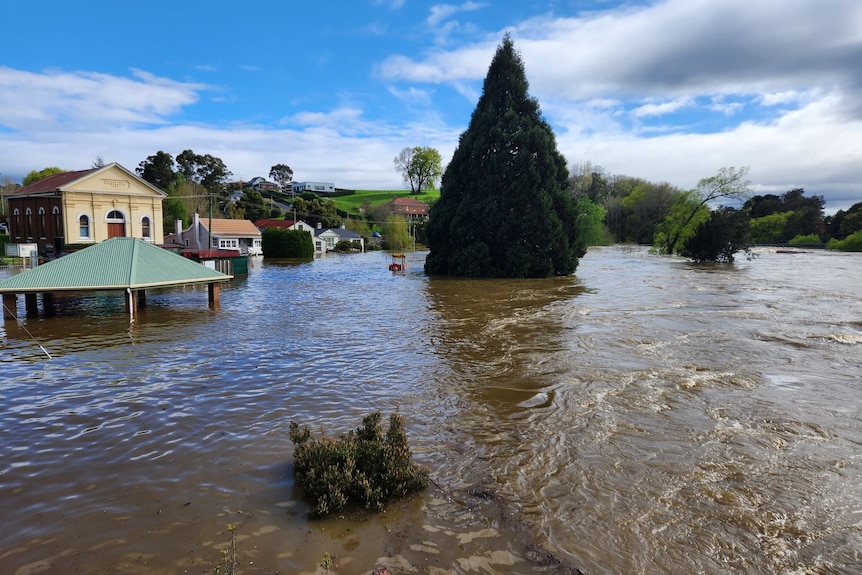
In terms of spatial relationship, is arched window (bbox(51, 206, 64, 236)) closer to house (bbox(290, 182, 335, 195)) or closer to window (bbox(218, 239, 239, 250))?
window (bbox(218, 239, 239, 250))

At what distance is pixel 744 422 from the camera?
22.9ft

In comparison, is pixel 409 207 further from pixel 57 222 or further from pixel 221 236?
pixel 57 222

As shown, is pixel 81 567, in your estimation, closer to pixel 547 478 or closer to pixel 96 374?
pixel 547 478

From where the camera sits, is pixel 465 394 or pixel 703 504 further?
pixel 465 394

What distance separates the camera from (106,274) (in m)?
15.9

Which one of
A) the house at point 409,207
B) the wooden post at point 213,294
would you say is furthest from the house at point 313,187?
the wooden post at point 213,294

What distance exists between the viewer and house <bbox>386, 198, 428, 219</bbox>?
104775 mm

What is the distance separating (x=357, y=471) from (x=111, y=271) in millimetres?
14534

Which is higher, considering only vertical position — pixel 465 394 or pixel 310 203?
pixel 310 203

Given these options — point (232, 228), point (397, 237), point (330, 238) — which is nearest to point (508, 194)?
point (232, 228)

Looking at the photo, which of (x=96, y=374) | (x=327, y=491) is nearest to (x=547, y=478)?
(x=327, y=491)

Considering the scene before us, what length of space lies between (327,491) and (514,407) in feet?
12.1

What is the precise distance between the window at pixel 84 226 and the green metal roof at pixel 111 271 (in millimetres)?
24259

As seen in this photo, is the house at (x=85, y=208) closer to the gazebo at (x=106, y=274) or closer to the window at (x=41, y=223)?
the window at (x=41, y=223)
